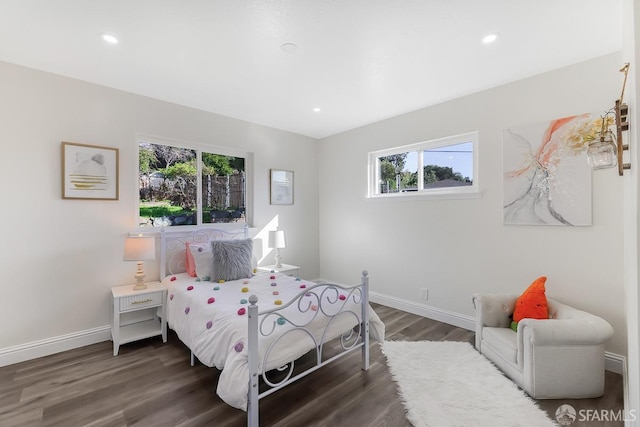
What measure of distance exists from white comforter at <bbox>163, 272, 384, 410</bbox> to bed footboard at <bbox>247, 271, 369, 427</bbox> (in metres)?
0.01

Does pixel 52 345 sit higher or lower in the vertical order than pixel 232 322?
lower

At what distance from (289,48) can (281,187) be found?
2.58m

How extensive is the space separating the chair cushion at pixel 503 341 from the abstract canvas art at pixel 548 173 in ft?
3.70

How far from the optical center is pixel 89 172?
301 cm

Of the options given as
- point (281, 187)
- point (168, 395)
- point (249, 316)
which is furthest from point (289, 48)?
point (168, 395)

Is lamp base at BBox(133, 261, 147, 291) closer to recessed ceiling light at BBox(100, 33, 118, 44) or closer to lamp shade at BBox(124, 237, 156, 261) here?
lamp shade at BBox(124, 237, 156, 261)

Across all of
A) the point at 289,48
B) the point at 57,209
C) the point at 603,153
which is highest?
the point at 289,48

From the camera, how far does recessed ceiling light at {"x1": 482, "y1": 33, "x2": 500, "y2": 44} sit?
2.22 m

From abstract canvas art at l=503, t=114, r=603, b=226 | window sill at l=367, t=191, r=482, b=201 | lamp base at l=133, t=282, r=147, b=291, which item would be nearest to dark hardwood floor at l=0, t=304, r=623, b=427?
lamp base at l=133, t=282, r=147, b=291

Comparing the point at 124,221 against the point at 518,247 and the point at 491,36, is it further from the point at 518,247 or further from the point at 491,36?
the point at 518,247

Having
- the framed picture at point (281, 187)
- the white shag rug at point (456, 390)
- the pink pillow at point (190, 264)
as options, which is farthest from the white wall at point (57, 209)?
the white shag rug at point (456, 390)

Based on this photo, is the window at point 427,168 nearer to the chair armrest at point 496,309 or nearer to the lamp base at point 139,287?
the chair armrest at point 496,309

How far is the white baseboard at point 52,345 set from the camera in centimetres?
262

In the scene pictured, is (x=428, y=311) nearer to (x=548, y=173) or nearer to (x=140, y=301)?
(x=548, y=173)
